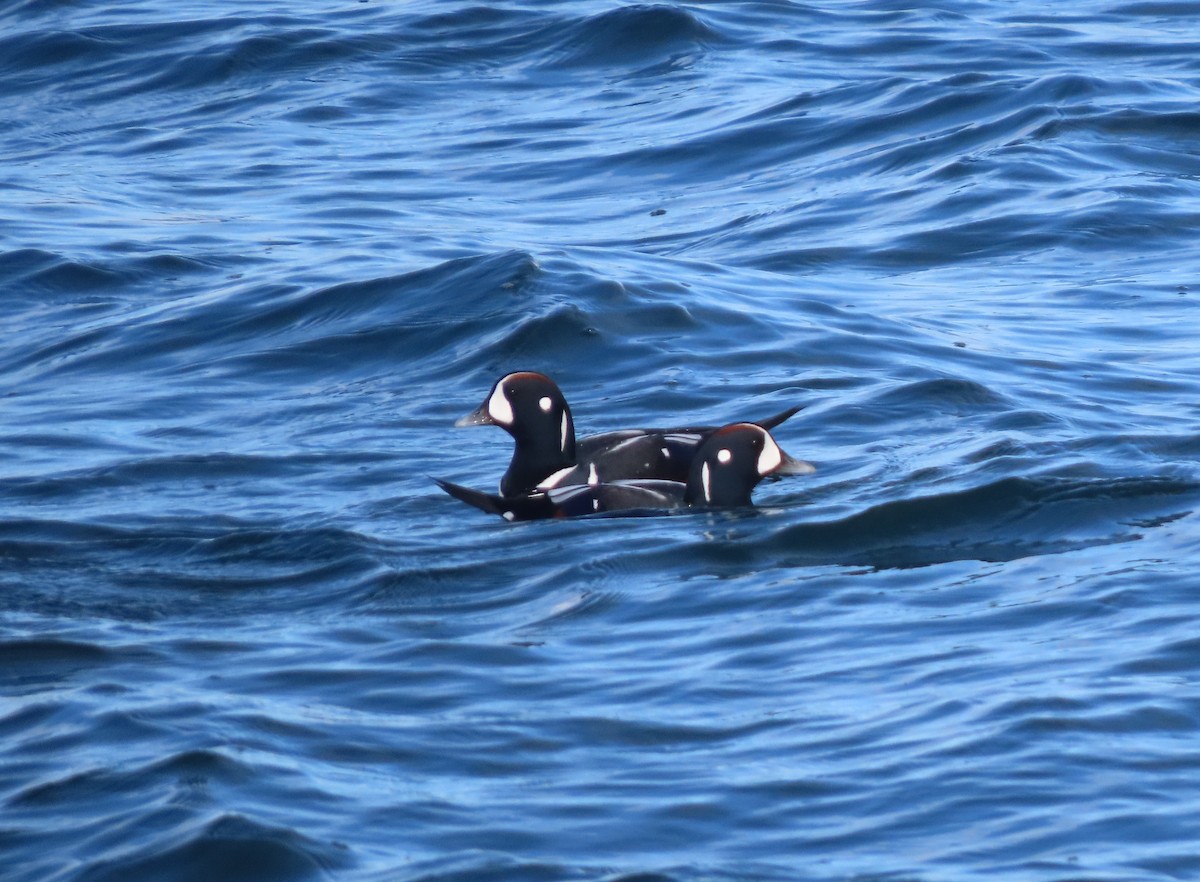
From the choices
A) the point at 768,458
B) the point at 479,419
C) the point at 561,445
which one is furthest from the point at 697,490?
the point at 479,419

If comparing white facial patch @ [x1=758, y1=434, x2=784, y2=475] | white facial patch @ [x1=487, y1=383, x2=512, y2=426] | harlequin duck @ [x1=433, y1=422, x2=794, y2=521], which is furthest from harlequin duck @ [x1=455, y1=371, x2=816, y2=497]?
white facial patch @ [x1=758, y1=434, x2=784, y2=475]

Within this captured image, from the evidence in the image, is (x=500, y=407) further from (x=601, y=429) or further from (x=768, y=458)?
(x=768, y=458)

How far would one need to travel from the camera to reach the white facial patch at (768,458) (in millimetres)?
7875

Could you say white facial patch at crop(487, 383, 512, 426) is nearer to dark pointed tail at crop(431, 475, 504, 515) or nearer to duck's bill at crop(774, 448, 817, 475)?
dark pointed tail at crop(431, 475, 504, 515)

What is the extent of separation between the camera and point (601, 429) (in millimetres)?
9547

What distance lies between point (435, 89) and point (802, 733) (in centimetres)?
1221

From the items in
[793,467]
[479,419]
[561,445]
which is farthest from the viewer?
[479,419]

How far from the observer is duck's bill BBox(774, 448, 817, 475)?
801 cm

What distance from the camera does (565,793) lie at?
5.10m

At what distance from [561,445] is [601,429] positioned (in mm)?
1039

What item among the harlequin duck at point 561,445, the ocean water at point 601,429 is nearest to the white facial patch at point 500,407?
the harlequin duck at point 561,445

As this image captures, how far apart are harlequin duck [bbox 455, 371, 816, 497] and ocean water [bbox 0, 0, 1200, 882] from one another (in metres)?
0.41

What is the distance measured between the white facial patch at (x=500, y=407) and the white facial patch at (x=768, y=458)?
1163mm

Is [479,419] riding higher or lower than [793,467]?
higher
